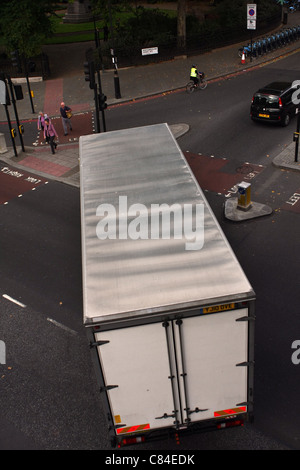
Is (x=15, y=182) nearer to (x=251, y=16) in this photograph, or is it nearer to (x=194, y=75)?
(x=194, y=75)

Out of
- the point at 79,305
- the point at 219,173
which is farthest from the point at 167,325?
the point at 219,173

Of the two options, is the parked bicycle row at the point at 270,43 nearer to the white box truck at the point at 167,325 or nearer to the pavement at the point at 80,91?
the pavement at the point at 80,91

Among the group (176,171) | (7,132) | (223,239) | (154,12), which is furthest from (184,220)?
(154,12)

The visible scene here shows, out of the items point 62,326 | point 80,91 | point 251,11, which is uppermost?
point 251,11

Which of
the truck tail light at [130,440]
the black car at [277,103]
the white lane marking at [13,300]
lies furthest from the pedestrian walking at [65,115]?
the truck tail light at [130,440]

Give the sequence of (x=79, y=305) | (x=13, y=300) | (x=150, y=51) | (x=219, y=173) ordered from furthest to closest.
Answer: (x=150, y=51)
(x=219, y=173)
(x=13, y=300)
(x=79, y=305)

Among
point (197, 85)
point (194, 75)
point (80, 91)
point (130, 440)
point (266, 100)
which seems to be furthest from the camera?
point (80, 91)

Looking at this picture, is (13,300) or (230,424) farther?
(13,300)
